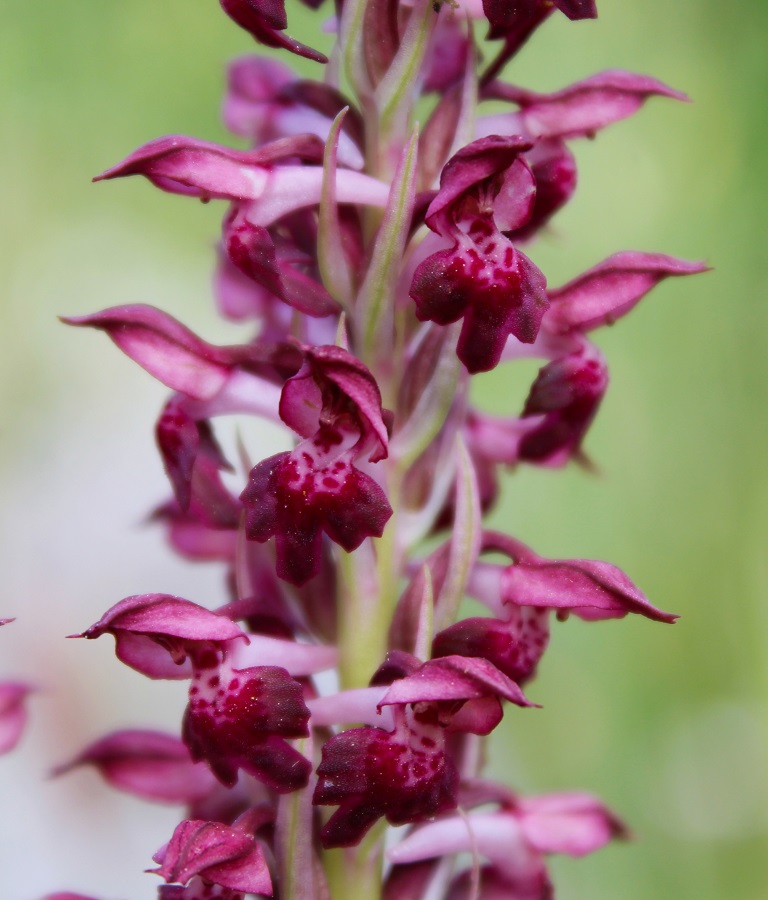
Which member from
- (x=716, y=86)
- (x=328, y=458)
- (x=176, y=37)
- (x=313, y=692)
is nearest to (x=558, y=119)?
(x=328, y=458)

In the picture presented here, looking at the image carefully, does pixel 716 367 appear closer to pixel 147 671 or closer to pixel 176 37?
pixel 176 37

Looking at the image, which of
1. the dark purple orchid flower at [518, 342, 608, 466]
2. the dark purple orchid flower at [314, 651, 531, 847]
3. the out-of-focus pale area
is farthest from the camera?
the out-of-focus pale area

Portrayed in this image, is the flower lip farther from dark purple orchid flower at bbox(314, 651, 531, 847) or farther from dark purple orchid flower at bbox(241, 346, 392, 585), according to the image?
dark purple orchid flower at bbox(241, 346, 392, 585)

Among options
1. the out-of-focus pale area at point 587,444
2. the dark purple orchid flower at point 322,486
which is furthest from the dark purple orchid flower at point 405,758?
the out-of-focus pale area at point 587,444

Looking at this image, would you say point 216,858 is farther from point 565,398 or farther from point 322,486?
point 565,398

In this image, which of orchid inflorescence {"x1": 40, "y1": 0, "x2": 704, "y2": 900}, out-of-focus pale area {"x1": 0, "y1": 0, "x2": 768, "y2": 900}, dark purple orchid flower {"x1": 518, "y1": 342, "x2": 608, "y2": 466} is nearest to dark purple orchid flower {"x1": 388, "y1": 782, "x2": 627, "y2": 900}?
orchid inflorescence {"x1": 40, "y1": 0, "x2": 704, "y2": 900}

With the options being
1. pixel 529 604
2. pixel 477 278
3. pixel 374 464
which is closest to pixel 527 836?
pixel 529 604

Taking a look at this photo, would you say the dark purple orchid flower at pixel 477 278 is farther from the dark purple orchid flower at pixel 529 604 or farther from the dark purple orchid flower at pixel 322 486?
the dark purple orchid flower at pixel 529 604
